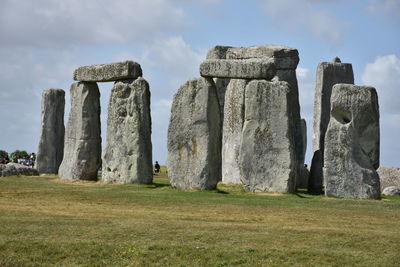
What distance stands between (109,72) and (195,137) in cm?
461

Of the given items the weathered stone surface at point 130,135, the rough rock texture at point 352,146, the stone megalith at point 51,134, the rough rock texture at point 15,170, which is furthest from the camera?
the stone megalith at point 51,134

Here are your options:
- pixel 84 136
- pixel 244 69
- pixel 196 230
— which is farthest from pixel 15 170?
pixel 196 230

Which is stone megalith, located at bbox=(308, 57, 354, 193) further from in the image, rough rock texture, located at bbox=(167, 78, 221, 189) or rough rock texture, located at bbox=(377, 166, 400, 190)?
rough rock texture, located at bbox=(167, 78, 221, 189)

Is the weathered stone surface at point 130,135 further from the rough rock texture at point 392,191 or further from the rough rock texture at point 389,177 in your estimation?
the rough rock texture at point 389,177

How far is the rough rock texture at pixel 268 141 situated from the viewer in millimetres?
23547

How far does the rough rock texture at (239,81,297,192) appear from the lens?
77.3 feet

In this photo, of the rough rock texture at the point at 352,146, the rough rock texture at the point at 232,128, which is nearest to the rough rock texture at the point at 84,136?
the rough rock texture at the point at 232,128

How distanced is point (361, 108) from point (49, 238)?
1085 centimetres

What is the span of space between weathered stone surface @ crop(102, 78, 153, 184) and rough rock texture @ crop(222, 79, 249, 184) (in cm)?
370

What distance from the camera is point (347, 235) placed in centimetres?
1570

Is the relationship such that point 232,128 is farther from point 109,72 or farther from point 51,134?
point 51,134

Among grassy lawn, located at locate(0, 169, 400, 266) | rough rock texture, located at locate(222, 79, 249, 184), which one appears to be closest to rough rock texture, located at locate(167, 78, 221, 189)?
grassy lawn, located at locate(0, 169, 400, 266)

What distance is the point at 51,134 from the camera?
1337 inches

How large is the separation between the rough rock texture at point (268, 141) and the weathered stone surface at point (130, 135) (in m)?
3.82
